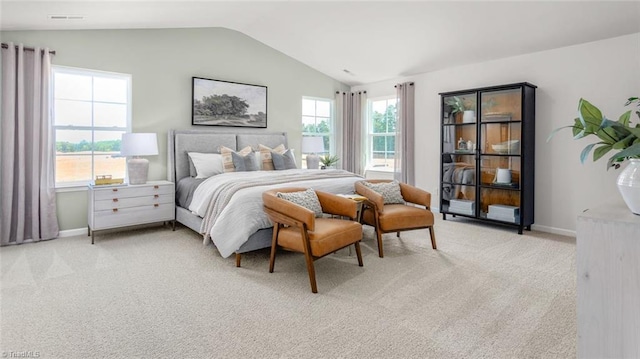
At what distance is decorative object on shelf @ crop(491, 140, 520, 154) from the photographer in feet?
15.6

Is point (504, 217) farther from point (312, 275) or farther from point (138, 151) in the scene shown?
point (138, 151)

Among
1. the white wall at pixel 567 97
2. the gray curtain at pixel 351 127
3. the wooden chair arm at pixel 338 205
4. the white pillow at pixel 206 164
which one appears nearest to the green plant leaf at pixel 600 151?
the wooden chair arm at pixel 338 205

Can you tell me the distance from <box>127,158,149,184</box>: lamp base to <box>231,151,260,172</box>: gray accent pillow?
1.13m

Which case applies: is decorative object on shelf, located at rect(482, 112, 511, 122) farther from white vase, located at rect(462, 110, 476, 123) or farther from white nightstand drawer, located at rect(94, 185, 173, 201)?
white nightstand drawer, located at rect(94, 185, 173, 201)

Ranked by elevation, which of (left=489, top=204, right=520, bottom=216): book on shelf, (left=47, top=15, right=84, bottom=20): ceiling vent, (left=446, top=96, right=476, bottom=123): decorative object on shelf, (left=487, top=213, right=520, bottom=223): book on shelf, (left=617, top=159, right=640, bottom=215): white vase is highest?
(left=47, top=15, right=84, bottom=20): ceiling vent

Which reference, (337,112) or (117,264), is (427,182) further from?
(117,264)

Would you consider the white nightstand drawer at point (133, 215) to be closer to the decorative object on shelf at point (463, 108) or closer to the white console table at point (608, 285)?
the decorative object on shelf at point (463, 108)

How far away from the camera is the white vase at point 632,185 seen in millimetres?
1232

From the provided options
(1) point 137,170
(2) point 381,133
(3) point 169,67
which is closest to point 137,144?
(1) point 137,170

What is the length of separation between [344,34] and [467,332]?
169 inches

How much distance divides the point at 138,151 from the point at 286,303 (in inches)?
117

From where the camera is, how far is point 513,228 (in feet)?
16.0

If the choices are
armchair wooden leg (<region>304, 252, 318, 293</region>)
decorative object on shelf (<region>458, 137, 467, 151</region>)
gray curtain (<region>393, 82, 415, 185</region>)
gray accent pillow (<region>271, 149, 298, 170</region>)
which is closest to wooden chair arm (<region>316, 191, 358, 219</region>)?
armchair wooden leg (<region>304, 252, 318, 293</region>)

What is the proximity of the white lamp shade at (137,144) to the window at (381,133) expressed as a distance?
13.6 ft
